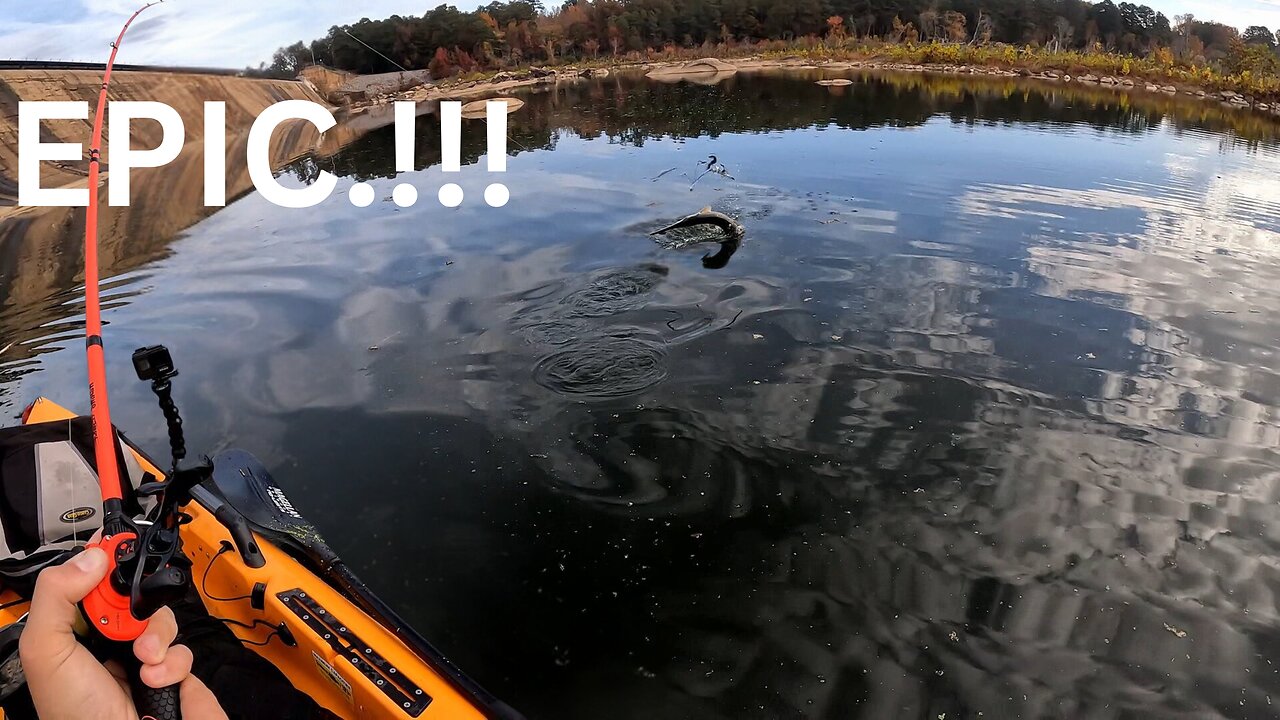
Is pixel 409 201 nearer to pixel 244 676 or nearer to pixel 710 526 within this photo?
pixel 710 526

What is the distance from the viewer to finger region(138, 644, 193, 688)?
2020 mm

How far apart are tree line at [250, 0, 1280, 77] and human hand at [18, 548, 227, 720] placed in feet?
193

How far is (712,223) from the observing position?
1121 centimetres

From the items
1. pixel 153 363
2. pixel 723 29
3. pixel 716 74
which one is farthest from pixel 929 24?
pixel 153 363

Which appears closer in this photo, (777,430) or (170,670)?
(170,670)

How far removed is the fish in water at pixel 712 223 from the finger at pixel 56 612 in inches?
381

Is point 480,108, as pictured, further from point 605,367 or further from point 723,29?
point 723,29

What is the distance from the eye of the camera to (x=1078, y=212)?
39.6 feet

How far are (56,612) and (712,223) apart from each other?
1018 cm

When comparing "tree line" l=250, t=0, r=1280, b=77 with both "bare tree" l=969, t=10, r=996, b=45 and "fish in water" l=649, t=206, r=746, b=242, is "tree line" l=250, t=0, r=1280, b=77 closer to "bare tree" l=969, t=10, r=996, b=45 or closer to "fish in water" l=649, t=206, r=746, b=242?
"bare tree" l=969, t=10, r=996, b=45

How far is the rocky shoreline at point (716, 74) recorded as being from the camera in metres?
37.4

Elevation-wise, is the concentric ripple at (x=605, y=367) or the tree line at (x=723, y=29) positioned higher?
the tree line at (x=723, y=29)

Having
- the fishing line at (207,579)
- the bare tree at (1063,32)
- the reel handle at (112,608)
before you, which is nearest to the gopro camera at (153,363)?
the fishing line at (207,579)

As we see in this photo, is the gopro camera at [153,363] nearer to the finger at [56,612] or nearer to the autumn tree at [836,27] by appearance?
the finger at [56,612]
